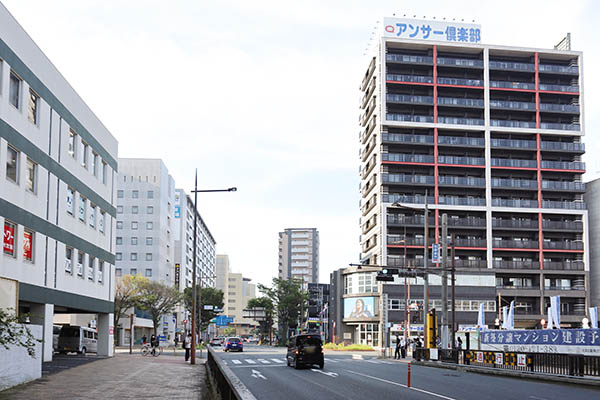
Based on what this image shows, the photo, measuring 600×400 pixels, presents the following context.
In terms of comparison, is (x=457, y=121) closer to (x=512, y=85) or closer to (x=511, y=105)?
(x=511, y=105)

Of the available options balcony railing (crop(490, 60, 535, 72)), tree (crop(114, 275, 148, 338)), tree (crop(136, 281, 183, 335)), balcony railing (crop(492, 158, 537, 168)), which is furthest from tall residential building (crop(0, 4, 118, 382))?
balcony railing (crop(490, 60, 535, 72))

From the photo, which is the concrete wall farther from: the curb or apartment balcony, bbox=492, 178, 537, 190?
apartment balcony, bbox=492, 178, 537, 190

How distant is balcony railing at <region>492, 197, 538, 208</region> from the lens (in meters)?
87.2

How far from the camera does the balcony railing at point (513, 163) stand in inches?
3462

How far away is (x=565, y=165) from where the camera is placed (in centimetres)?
8906

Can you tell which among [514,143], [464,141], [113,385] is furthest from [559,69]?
[113,385]

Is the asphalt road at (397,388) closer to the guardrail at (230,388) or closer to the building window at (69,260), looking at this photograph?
the guardrail at (230,388)

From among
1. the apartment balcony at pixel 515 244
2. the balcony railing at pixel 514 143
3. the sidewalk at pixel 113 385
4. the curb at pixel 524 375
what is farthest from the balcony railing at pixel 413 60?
the sidewalk at pixel 113 385

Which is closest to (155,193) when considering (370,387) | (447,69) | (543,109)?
(447,69)

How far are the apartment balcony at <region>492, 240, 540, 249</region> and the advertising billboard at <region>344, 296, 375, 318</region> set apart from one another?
17724 mm

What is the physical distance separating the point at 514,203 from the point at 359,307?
80.7 feet

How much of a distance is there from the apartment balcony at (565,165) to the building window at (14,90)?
7432cm

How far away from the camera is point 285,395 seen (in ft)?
69.5

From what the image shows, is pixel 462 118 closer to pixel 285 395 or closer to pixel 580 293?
pixel 580 293
